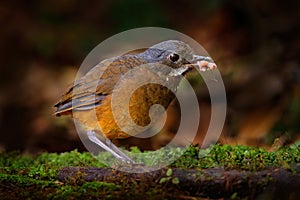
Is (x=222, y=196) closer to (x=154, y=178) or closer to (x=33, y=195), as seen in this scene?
(x=154, y=178)

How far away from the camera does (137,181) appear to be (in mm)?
2900

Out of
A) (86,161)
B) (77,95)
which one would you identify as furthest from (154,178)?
(86,161)

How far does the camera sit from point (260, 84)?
7.07m

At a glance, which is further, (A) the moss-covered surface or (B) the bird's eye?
(B) the bird's eye

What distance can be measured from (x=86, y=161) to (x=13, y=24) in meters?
5.00

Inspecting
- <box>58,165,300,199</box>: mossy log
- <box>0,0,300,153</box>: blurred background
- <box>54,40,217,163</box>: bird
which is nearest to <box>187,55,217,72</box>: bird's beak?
<box>54,40,217,163</box>: bird

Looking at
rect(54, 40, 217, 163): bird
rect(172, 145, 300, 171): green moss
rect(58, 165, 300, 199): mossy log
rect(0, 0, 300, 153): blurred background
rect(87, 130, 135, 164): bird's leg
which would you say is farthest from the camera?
rect(0, 0, 300, 153): blurred background

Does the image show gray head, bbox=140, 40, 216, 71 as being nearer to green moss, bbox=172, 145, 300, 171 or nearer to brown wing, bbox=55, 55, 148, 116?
brown wing, bbox=55, 55, 148, 116

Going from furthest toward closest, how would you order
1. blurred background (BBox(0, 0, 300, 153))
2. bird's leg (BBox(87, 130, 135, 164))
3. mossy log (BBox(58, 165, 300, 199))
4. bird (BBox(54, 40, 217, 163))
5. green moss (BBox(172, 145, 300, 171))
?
1. blurred background (BBox(0, 0, 300, 153))
2. bird's leg (BBox(87, 130, 135, 164))
3. bird (BBox(54, 40, 217, 163))
4. green moss (BBox(172, 145, 300, 171))
5. mossy log (BBox(58, 165, 300, 199))

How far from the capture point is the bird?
351 cm

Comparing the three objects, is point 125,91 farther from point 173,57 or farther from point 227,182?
point 227,182

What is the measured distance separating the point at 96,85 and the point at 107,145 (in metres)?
0.41

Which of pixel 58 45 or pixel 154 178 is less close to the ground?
pixel 58 45

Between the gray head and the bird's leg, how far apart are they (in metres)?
0.60
